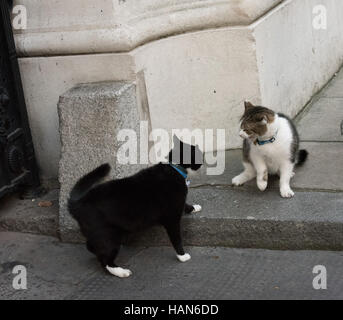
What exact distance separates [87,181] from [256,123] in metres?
1.16

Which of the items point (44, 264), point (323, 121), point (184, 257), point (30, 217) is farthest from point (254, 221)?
point (323, 121)

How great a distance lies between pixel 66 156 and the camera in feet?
14.0

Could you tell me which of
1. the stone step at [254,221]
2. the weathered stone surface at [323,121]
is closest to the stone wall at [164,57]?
the weathered stone surface at [323,121]

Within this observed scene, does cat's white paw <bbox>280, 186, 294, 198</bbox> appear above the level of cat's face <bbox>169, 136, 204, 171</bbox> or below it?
below

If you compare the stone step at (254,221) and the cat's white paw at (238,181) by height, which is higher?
the cat's white paw at (238,181)

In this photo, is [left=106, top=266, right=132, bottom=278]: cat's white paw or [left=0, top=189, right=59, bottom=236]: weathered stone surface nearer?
[left=106, top=266, right=132, bottom=278]: cat's white paw

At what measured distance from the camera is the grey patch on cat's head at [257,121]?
3.92m

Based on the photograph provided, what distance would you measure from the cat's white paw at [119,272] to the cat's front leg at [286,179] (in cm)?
118

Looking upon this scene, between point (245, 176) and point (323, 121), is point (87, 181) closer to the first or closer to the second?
point (245, 176)

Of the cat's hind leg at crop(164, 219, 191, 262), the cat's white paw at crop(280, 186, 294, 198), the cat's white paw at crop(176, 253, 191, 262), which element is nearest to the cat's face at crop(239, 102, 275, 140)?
the cat's white paw at crop(280, 186, 294, 198)

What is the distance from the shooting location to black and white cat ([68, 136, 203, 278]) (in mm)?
3646

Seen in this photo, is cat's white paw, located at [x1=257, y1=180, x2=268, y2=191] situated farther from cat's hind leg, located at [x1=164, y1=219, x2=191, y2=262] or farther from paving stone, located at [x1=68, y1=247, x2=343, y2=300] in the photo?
cat's hind leg, located at [x1=164, y1=219, x2=191, y2=262]

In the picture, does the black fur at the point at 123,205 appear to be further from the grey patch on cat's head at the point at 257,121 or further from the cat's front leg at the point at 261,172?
the cat's front leg at the point at 261,172
